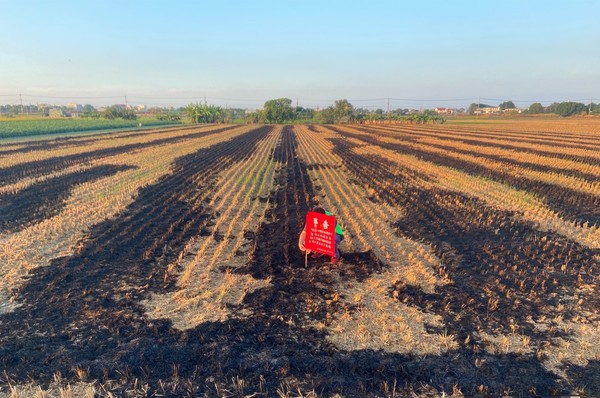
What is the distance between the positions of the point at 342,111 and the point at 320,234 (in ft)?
292

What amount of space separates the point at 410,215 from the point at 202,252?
6.77 metres

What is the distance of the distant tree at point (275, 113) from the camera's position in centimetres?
9688

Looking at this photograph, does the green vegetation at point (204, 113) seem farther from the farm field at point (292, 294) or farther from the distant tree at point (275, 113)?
the farm field at point (292, 294)

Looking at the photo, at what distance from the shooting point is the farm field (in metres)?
4.28

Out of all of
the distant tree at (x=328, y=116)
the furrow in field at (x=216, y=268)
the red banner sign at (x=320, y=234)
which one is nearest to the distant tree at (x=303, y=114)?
the distant tree at (x=328, y=116)

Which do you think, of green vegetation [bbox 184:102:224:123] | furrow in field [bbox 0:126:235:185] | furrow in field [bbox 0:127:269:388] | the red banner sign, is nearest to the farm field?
furrow in field [bbox 0:127:269:388]

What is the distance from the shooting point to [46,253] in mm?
7863

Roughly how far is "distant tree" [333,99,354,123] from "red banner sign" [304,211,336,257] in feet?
289

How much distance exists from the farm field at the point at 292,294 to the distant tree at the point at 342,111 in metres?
80.5

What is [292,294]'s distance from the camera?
629 cm

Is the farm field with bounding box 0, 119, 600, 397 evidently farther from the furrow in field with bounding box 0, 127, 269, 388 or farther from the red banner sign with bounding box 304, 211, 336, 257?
the red banner sign with bounding box 304, 211, 336, 257

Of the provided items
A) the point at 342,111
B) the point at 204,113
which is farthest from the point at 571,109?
the point at 204,113

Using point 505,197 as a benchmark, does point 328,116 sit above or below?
above

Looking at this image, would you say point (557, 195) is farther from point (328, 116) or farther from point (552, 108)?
point (552, 108)
